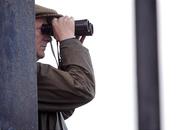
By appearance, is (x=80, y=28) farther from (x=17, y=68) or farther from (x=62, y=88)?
(x=17, y=68)

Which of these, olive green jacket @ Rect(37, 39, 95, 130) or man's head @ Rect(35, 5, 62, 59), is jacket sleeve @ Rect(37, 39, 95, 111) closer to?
olive green jacket @ Rect(37, 39, 95, 130)

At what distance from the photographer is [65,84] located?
184cm

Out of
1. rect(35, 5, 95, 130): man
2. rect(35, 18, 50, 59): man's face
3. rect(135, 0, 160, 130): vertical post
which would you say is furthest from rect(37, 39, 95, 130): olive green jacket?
rect(135, 0, 160, 130): vertical post

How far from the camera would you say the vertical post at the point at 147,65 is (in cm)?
59

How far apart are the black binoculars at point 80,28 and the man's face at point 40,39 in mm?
19

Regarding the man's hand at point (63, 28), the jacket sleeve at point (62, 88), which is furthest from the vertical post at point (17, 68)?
the man's hand at point (63, 28)

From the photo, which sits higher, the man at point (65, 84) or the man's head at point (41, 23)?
the man's head at point (41, 23)

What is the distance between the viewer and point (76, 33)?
206 cm

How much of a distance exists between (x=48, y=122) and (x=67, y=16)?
1.69 feet

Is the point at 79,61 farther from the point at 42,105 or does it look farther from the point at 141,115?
the point at 141,115

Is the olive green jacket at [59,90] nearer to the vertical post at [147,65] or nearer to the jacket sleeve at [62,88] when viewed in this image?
the jacket sleeve at [62,88]

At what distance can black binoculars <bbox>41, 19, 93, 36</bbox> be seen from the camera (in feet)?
6.61

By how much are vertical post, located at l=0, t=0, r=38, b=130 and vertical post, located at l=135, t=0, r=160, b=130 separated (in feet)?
1.99

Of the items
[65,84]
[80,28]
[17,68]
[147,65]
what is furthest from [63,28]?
[147,65]
